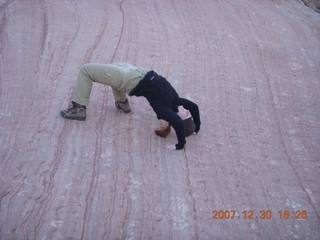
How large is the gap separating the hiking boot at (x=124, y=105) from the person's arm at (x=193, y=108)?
653 mm

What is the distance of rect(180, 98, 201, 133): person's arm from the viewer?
4262 mm

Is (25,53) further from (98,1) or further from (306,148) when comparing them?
(306,148)

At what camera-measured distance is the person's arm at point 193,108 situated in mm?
4262

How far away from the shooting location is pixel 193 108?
14.1ft

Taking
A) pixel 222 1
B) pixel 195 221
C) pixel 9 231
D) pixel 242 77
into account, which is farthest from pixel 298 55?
pixel 9 231

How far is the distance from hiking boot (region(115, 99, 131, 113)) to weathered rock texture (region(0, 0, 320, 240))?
0.07 metres

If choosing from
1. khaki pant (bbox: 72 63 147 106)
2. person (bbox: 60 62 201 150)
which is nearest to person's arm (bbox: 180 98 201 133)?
person (bbox: 60 62 201 150)

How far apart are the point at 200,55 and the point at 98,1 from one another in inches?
88.0

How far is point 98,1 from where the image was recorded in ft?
23.4
